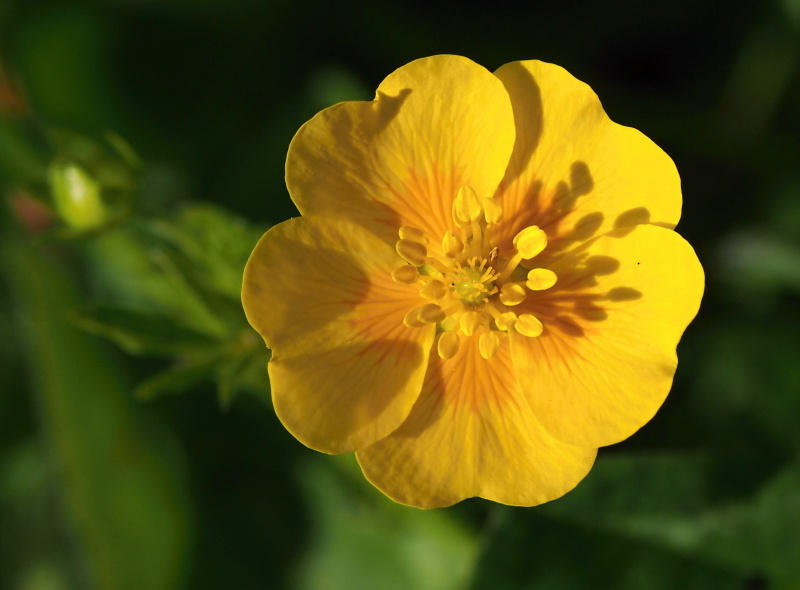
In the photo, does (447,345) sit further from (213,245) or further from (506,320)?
(213,245)

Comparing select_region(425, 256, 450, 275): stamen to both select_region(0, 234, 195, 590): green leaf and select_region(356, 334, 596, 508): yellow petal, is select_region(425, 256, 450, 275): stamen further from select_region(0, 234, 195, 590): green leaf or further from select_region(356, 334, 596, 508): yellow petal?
select_region(0, 234, 195, 590): green leaf

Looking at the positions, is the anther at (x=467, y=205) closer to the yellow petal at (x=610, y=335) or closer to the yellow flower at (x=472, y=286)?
the yellow flower at (x=472, y=286)

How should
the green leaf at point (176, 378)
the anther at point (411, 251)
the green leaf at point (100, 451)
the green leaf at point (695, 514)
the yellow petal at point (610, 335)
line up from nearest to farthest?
1. the yellow petal at point (610, 335)
2. the anther at point (411, 251)
3. the green leaf at point (176, 378)
4. the green leaf at point (695, 514)
5. the green leaf at point (100, 451)

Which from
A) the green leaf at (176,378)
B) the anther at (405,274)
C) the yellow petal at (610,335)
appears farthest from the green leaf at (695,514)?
the green leaf at (176,378)

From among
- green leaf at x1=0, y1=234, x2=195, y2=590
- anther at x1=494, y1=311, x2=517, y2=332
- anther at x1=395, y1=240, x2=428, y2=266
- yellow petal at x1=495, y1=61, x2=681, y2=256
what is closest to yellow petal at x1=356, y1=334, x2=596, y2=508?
anther at x1=494, y1=311, x2=517, y2=332

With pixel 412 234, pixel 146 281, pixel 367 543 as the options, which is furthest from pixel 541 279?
pixel 367 543

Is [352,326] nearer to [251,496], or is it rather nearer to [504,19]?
[251,496]

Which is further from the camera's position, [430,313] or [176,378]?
[176,378]
